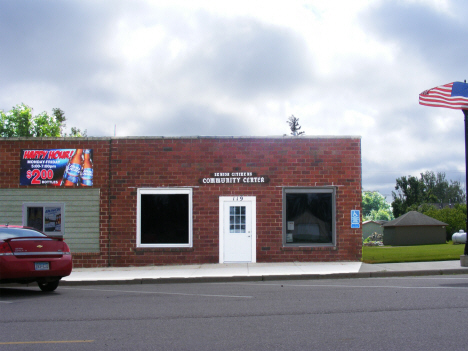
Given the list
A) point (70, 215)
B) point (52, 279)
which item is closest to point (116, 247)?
point (70, 215)

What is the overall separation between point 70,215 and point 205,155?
5.04 metres

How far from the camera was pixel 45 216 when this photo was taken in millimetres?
19031

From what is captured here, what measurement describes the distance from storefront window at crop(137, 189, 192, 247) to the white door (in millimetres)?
1152

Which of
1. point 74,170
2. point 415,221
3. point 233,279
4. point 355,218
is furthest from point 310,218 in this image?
point 415,221

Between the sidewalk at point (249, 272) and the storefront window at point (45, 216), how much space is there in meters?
1.86

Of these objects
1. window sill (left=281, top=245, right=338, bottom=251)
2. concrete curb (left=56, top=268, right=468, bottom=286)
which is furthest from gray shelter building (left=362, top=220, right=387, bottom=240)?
concrete curb (left=56, top=268, right=468, bottom=286)

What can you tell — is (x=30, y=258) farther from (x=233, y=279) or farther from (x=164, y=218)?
(x=164, y=218)

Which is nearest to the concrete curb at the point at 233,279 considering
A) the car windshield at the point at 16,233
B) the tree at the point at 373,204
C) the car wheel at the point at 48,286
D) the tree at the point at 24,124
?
the car wheel at the point at 48,286

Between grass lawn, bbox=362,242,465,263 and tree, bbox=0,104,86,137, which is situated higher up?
tree, bbox=0,104,86,137

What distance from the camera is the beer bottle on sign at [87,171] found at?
18.9 meters

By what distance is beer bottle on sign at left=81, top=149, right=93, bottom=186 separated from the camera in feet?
62.1

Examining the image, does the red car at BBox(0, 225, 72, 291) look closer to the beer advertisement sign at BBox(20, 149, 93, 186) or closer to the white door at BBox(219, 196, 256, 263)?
the beer advertisement sign at BBox(20, 149, 93, 186)

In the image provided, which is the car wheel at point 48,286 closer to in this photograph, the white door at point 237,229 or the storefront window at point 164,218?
the storefront window at point 164,218

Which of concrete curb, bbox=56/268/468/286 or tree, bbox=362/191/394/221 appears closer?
concrete curb, bbox=56/268/468/286
